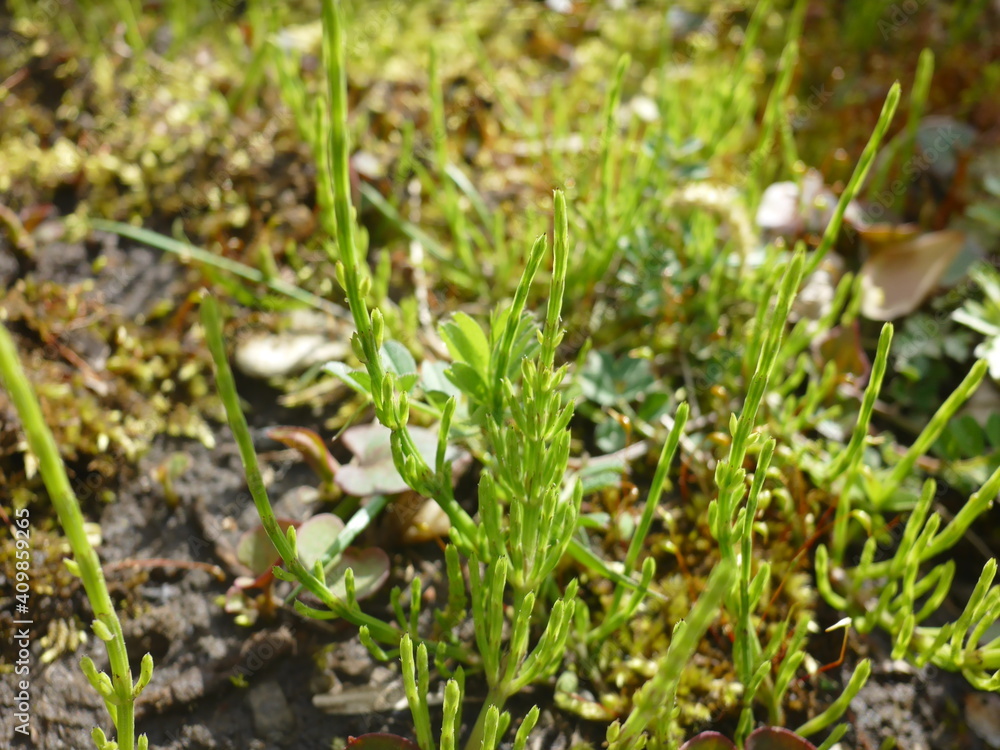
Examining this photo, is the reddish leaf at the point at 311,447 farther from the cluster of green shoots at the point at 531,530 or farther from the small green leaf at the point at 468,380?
the small green leaf at the point at 468,380

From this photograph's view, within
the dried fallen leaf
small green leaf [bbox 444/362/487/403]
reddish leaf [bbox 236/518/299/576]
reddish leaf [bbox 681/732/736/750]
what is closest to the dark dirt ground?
reddish leaf [bbox 236/518/299/576]

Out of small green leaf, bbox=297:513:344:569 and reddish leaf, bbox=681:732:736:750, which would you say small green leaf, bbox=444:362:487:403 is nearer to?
small green leaf, bbox=297:513:344:569

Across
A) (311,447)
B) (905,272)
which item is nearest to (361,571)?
(311,447)

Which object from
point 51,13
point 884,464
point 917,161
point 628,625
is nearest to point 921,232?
point 917,161

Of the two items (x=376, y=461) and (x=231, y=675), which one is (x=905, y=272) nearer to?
(x=376, y=461)

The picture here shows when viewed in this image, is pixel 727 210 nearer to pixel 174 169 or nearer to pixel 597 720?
pixel 597 720

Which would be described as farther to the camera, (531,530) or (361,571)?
(361,571)

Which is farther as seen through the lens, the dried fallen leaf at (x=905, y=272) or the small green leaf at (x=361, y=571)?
the dried fallen leaf at (x=905, y=272)

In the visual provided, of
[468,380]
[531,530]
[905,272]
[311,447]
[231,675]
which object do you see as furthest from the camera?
[905,272]

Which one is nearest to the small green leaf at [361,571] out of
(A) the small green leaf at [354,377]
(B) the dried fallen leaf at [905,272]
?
(A) the small green leaf at [354,377]

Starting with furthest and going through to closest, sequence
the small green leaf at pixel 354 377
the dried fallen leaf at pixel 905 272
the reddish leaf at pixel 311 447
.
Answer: the dried fallen leaf at pixel 905 272 → the reddish leaf at pixel 311 447 → the small green leaf at pixel 354 377
